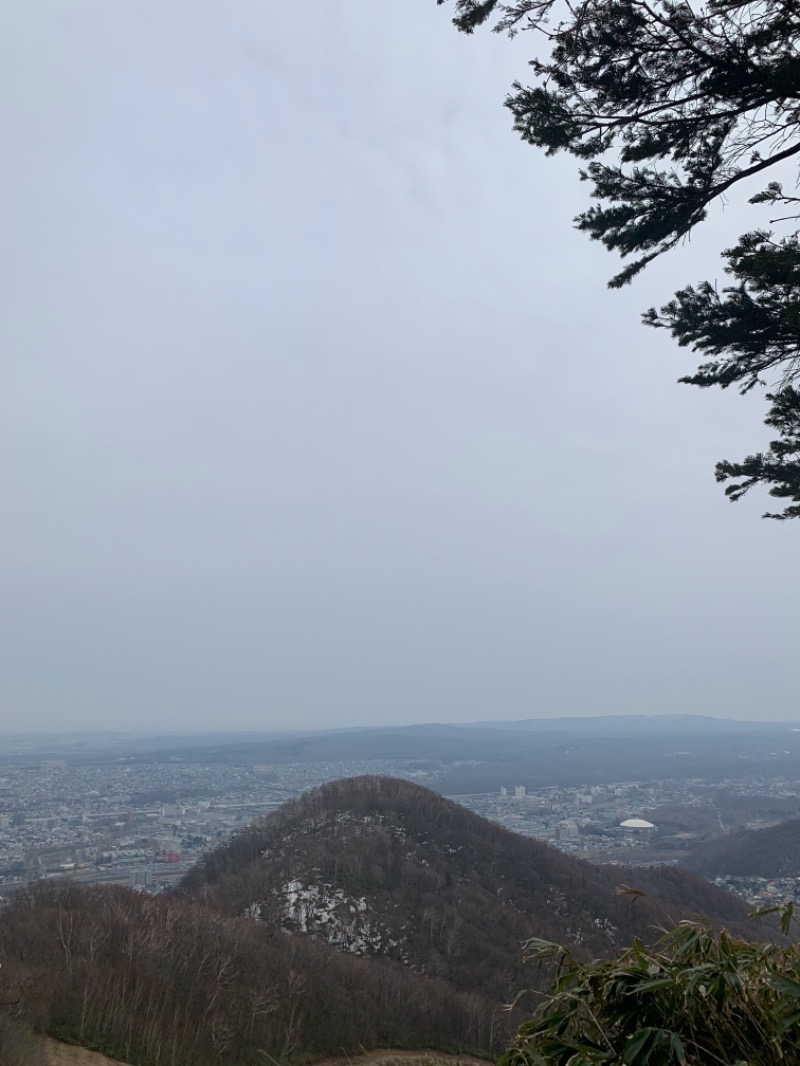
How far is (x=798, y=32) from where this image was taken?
205 inches

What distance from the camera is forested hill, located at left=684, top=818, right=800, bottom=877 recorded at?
41.6 meters

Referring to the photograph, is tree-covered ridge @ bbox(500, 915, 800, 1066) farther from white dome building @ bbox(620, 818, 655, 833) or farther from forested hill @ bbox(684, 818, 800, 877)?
white dome building @ bbox(620, 818, 655, 833)

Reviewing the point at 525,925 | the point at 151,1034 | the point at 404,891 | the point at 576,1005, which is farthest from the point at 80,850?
the point at 576,1005

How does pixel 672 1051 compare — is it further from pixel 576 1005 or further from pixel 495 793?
pixel 495 793

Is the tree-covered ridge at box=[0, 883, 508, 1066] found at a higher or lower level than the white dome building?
higher

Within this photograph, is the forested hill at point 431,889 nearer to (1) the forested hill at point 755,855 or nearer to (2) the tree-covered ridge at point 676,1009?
(1) the forested hill at point 755,855

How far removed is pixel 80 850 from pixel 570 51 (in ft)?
174

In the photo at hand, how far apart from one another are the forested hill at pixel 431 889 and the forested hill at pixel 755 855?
20.7 ft

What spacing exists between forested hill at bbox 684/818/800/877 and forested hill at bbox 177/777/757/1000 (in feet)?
20.7

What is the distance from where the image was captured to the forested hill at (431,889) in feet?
95.3


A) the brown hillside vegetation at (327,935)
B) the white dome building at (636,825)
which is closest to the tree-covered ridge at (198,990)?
the brown hillside vegetation at (327,935)

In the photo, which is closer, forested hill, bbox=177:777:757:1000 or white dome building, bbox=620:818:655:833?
forested hill, bbox=177:777:757:1000

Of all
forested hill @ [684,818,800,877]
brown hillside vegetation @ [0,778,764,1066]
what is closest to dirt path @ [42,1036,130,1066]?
brown hillside vegetation @ [0,778,764,1066]

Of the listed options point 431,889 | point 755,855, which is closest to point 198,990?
point 431,889
